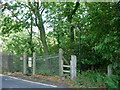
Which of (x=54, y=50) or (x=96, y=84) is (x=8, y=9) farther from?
(x=96, y=84)

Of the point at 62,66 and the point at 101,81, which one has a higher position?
the point at 62,66

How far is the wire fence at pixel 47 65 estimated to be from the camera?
8978 millimetres

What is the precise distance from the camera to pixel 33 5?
470 inches

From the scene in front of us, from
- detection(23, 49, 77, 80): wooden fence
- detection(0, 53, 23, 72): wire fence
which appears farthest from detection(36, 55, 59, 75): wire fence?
detection(0, 53, 23, 72): wire fence

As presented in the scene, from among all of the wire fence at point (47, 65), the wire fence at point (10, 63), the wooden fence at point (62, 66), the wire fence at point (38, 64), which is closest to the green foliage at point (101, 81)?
the wooden fence at point (62, 66)

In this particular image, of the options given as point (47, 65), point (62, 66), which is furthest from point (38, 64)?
point (62, 66)

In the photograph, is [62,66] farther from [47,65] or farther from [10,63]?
[10,63]

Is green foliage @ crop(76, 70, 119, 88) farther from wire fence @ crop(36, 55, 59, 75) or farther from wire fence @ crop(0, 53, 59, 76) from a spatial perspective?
wire fence @ crop(0, 53, 59, 76)

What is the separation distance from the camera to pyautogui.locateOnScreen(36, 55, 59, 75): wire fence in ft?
29.5

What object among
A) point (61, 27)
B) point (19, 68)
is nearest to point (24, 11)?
point (61, 27)

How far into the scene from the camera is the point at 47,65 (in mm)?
9406

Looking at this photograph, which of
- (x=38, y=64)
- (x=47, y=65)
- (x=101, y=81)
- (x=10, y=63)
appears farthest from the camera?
(x=10, y=63)

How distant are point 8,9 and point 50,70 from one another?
5820 millimetres

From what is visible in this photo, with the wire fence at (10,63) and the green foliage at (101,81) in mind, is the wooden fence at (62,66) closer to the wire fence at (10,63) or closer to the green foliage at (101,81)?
the green foliage at (101,81)
